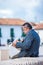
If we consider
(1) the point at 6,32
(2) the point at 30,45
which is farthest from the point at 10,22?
(2) the point at 30,45

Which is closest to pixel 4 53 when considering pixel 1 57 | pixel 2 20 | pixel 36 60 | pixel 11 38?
pixel 1 57

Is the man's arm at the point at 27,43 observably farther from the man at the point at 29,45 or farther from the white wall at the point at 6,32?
the white wall at the point at 6,32

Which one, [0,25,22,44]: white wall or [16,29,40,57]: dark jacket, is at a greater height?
[0,25,22,44]: white wall

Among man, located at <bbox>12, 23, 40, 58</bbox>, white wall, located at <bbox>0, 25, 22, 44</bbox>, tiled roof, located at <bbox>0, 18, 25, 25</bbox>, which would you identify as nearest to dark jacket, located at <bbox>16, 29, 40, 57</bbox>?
man, located at <bbox>12, 23, 40, 58</bbox>

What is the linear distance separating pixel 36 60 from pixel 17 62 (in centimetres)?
32

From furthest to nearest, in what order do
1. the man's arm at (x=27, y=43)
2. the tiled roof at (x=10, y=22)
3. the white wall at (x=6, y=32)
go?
1. the tiled roof at (x=10, y=22)
2. the white wall at (x=6, y=32)
3. the man's arm at (x=27, y=43)

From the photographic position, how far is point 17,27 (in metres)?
61.9

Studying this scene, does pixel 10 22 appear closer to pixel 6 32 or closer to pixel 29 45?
pixel 6 32

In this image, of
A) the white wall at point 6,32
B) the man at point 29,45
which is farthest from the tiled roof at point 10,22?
the man at point 29,45

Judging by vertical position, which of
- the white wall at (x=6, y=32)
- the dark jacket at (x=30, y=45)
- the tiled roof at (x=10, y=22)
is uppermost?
the tiled roof at (x=10, y=22)

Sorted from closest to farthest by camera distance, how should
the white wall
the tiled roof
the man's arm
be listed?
the man's arm → the white wall → the tiled roof

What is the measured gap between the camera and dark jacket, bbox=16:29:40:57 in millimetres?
5285

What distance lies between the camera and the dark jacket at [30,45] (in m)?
5.29

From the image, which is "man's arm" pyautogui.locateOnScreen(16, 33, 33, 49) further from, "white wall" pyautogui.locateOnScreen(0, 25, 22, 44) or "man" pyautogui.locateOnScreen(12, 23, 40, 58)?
"white wall" pyautogui.locateOnScreen(0, 25, 22, 44)
